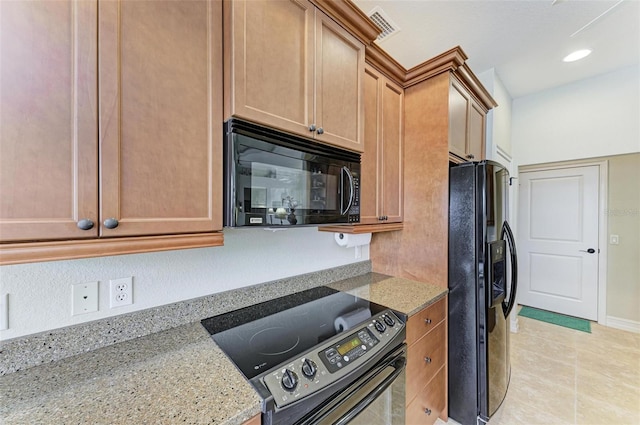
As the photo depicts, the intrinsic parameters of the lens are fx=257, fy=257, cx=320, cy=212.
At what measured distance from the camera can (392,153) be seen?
184 cm

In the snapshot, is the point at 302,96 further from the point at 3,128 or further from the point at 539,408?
the point at 539,408

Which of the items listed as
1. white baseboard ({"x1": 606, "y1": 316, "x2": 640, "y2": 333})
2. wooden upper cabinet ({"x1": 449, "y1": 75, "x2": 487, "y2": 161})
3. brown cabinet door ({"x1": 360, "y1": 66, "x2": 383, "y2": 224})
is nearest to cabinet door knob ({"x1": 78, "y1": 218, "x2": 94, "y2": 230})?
brown cabinet door ({"x1": 360, "y1": 66, "x2": 383, "y2": 224})

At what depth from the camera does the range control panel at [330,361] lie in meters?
0.81

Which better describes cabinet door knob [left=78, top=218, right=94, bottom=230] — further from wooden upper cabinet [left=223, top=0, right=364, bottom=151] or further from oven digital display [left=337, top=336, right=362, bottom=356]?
oven digital display [left=337, top=336, right=362, bottom=356]

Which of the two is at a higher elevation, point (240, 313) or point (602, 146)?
point (602, 146)

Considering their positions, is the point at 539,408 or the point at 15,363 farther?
the point at 539,408

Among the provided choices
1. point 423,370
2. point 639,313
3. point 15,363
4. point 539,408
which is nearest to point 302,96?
point 15,363

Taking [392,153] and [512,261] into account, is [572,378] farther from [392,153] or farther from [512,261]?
[392,153]

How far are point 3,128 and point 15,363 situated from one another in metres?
0.75

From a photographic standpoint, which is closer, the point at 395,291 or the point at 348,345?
the point at 348,345

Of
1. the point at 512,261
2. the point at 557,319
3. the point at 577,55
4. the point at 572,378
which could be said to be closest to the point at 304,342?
the point at 512,261

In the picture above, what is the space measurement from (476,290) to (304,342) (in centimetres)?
121

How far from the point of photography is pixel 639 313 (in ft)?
9.63

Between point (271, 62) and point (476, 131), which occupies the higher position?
point (476, 131)
